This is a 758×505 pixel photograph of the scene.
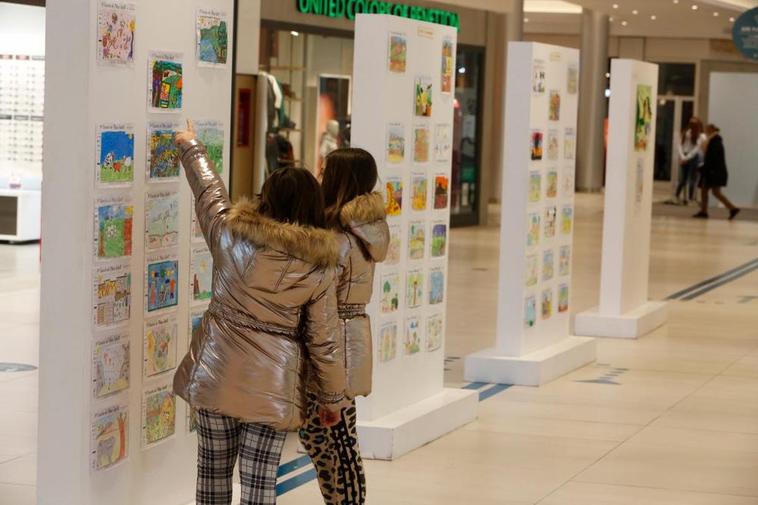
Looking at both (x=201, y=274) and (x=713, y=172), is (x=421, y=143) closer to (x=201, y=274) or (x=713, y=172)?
(x=201, y=274)

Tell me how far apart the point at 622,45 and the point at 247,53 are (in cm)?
2353

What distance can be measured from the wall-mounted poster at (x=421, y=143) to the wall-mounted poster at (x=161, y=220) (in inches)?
93.1

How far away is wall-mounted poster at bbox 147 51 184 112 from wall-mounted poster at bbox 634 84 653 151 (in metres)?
7.14

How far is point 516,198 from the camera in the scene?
917 centimetres

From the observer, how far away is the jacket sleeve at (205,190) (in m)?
4.55

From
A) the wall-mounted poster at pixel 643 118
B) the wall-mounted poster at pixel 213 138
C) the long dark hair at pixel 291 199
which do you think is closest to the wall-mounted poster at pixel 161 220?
the wall-mounted poster at pixel 213 138

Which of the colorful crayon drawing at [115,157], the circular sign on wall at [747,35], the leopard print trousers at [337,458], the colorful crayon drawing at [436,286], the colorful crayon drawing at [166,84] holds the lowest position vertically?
the leopard print trousers at [337,458]

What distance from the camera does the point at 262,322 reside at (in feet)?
14.6

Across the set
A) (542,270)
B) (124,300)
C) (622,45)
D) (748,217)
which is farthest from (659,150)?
(124,300)

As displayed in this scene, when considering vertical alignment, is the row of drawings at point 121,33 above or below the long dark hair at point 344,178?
above

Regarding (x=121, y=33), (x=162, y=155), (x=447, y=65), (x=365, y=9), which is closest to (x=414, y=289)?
(x=447, y=65)

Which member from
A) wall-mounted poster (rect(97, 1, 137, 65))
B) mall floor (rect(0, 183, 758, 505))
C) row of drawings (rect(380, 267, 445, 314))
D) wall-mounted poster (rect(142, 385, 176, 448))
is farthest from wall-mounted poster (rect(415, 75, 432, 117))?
wall-mounted poster (rect(97, 1, 137, 65))

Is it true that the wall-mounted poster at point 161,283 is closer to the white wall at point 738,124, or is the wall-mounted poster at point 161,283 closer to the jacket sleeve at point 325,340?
the jacket sleeve at point 325,340

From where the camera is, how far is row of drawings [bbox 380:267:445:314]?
722 cm
